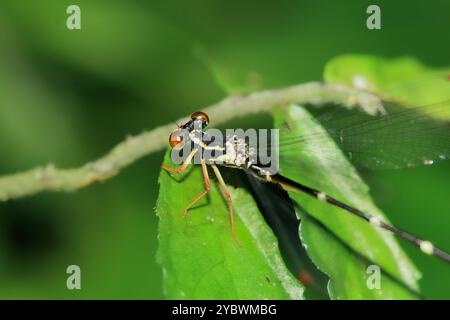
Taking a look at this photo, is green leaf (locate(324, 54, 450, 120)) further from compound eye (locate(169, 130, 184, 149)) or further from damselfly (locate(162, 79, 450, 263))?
compound eye (locate(169, 130, 184, 149))

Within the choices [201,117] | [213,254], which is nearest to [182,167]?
[201,117]

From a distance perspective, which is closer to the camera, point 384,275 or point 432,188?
point 384,275

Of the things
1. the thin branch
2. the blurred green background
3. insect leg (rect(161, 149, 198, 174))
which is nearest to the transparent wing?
the blurred green background

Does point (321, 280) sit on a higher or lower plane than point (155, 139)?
lower
